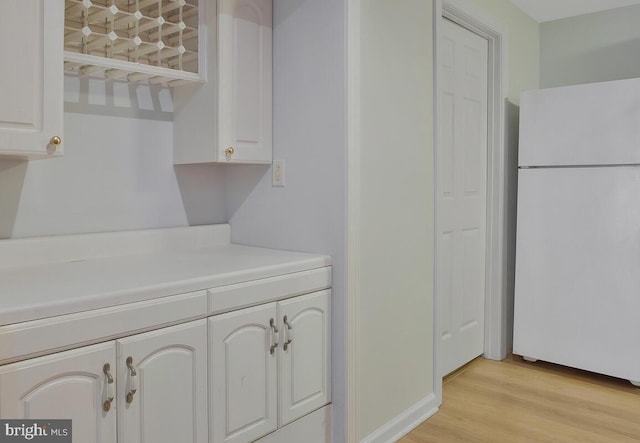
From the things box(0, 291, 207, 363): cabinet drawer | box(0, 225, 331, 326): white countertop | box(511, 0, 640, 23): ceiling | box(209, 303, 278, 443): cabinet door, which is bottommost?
box(209, 303, 278, 443): cabinet door

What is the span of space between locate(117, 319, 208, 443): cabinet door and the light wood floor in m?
1.13

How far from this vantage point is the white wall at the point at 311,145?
2.05 metres

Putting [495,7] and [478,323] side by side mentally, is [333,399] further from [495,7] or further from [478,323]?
[495,7]

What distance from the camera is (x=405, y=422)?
2.41 m

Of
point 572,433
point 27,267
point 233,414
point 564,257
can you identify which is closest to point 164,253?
point 27,267

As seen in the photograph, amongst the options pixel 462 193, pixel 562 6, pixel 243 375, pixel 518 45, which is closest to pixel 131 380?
pixel 243 375

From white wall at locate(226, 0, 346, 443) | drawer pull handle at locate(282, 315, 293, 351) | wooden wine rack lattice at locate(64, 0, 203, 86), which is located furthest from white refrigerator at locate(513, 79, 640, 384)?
wooden wine rack lattice at locate(64, 0, 203, 86)

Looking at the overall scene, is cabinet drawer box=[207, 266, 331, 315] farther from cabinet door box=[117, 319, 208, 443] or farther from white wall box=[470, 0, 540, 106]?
white wall box=[470, 0, 540, 106]

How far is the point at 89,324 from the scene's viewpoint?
137 cm

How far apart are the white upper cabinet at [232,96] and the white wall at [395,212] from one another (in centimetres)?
44

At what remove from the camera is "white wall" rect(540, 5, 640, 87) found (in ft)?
11.5

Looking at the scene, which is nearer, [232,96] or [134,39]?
[134,39]

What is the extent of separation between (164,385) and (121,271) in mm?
426
